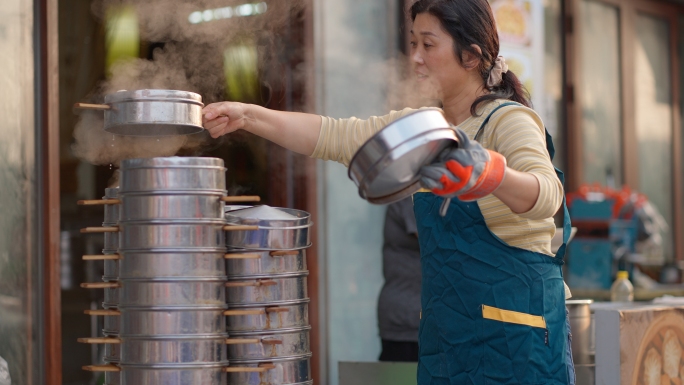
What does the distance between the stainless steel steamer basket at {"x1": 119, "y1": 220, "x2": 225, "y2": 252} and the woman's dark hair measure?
0.70 m

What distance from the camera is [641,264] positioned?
725 cm

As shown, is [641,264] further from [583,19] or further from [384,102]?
[384,102]

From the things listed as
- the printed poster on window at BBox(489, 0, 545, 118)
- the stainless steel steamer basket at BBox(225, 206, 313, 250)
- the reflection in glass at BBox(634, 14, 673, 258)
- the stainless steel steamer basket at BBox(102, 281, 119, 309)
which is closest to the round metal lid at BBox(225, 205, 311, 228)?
the stainless steel steamer basket at BBox(225, 206, 313, 250)

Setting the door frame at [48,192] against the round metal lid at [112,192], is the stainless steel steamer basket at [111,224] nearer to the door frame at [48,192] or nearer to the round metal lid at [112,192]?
the round metal lid at [112,192]

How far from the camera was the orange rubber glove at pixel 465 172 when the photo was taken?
5.32ft

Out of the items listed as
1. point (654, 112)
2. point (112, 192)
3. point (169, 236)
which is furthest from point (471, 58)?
point (654, 112)

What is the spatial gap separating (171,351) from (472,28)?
1.04 meters

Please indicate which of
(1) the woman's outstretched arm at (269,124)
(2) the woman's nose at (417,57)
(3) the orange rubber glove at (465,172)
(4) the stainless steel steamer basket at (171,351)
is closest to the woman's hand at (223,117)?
(1) the woman's outstretched arm at (269,124)

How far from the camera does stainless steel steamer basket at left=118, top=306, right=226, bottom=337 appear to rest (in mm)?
1929

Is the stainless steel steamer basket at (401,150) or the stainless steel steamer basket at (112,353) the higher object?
the stainless steel steamer basket at (401,150)

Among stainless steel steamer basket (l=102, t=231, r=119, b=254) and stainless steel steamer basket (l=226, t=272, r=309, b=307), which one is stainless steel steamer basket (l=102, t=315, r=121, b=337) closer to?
stainless steel steamer basket (l=102, t=231, r=119, b=254)

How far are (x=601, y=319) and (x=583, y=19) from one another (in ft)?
16.6

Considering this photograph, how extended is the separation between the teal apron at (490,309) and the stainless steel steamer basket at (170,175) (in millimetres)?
565

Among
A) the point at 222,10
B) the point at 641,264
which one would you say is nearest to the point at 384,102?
the point at 222,10
